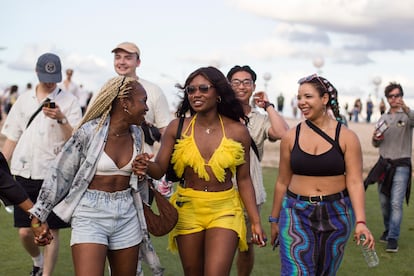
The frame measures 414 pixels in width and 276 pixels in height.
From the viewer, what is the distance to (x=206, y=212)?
583 cm

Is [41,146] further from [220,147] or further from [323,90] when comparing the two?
[323,90]

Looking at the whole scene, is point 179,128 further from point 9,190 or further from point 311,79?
point 9,190

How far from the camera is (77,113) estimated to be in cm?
766

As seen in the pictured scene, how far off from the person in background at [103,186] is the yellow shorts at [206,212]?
1.19 feet

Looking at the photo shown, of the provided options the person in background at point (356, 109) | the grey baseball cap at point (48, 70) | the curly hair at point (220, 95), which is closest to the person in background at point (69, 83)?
the grey baseball cap at point (48, 70)

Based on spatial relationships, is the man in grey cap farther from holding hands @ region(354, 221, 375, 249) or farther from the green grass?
holding hands @ region(354, 221, 375, 249)

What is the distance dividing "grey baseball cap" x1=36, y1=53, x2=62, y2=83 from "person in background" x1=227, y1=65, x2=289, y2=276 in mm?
1715

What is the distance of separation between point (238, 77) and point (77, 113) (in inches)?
66.0

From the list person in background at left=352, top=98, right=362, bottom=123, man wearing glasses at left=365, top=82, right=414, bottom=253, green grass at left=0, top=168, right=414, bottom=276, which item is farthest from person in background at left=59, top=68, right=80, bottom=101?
person in background at left=352, top=98, right=362, bottom=123

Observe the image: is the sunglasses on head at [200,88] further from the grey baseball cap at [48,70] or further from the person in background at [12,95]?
the person in background at [12,95]

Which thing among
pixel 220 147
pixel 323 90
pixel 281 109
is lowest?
pixel 281 109

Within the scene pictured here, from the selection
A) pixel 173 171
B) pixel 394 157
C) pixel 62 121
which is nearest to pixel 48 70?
pixel 62 121

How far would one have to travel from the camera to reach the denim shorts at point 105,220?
5.37 m

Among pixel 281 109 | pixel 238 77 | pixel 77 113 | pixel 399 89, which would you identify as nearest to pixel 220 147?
pixel 238 77
